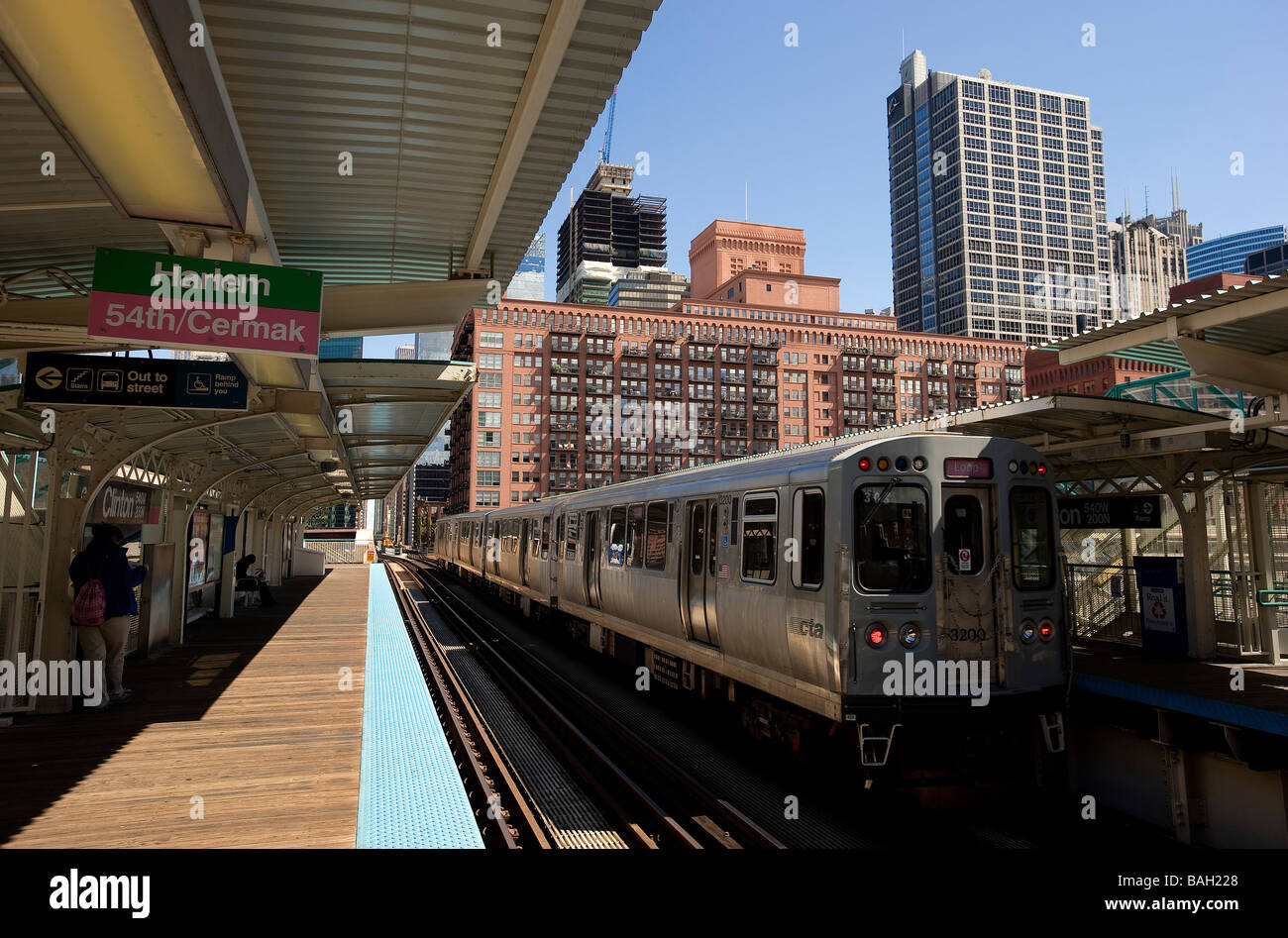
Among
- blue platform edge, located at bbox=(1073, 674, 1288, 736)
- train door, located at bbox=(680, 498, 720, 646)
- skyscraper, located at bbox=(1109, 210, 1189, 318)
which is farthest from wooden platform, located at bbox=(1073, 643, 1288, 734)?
skyscraper, located at bbox=(1109, 210, 1189, 318)

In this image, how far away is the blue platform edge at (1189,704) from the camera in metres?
6.37

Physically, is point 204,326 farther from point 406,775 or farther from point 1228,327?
point 1228,327

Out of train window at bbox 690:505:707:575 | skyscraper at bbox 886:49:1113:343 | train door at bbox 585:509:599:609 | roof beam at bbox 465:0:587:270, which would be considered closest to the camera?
roof beam at bbox 465:0:587:270

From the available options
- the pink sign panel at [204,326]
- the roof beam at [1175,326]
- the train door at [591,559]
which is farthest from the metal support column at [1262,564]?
the pink sign panel at [204,326]

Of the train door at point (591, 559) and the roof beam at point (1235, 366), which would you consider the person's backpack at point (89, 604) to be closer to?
the train door at point (591, 559)

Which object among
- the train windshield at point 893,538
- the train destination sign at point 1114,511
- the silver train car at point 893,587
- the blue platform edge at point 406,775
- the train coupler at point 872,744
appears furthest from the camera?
the train destination sign at point 1114,511

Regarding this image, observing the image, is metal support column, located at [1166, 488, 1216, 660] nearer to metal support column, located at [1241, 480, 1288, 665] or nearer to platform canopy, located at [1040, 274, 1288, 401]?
metal support column, located at [1241, 480, 1288, 665]

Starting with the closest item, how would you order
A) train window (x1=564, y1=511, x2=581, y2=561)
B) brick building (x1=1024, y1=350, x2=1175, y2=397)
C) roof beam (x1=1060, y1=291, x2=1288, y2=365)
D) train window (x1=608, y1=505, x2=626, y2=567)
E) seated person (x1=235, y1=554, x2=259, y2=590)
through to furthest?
roof beam (x1=1060, y1=291, x2=1288, y2=365), train window (x1=608, y1=505, x2=626, y2=567), train window (x1=564, y1=511, x2=581, y2=561), seated person (x1=235, y1=554, x2=259, y2=590), brick building (x1=1024, y1=350, x2=1175, y2=397)

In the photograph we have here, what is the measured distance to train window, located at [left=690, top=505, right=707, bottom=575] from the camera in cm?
867

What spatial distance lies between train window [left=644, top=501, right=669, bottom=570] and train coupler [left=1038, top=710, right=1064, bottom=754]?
4.51 m

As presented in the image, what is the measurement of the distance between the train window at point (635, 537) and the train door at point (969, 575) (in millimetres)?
4814

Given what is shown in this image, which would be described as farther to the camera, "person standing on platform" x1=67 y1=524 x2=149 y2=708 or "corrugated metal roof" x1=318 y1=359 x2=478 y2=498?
"corrugated metal roof" x1=318 y1=359 x2=478 y2=498

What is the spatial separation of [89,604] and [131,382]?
242 cm
